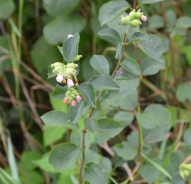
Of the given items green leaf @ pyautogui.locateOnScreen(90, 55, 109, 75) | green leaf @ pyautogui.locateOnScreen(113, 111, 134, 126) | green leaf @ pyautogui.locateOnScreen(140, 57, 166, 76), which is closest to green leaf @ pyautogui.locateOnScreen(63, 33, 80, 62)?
green leaf @ pyautogui.locateOnScreen(90, 55, 109, 75)

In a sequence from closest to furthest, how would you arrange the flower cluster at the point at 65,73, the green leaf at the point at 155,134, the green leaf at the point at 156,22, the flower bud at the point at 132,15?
the flower cluster at the point at 65,73 < the flower bud at the point at 132,15 < the green leaf at the point at 155,134 < the green leaf at the point at 156,22

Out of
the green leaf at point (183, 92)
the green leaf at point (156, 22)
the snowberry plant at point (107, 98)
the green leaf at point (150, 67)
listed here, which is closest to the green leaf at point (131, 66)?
the snowberry plant at point (107, 98)

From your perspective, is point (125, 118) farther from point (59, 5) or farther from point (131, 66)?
point (59, 5)

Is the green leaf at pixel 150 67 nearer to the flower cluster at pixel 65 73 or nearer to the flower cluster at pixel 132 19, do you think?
the flower cluster at pixel 132 19

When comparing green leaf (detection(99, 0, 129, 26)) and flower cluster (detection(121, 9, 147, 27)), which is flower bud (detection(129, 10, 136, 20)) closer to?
flower cluster (detection(121, 9, 147, 27))

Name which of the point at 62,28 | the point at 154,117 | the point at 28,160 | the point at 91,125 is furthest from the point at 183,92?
the point at 91,125

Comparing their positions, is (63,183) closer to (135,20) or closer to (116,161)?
(116,161)

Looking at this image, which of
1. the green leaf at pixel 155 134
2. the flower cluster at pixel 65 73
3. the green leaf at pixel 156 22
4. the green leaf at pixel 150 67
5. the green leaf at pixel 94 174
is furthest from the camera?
the green leaf at pixel 156 22
